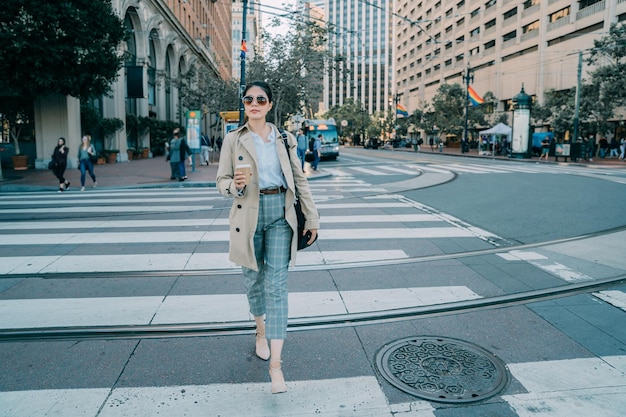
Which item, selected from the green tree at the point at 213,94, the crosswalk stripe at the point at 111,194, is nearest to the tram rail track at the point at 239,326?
the crosswalk stripe at the point at 111,194

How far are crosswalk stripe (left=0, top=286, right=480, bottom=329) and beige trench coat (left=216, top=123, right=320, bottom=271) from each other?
51.6 inches

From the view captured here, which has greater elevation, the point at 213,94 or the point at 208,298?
the point at 213,94

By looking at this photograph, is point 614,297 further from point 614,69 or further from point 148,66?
point 148,66

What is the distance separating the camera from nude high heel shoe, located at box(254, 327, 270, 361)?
3.70m

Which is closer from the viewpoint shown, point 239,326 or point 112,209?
point 239,326

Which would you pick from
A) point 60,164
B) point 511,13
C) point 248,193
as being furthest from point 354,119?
point 248,193

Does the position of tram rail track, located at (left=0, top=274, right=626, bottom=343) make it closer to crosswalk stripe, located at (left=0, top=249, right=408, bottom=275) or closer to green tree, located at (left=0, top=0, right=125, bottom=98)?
crosswalk stripe, located at (left=0, top=249, right=408, bottom=275)

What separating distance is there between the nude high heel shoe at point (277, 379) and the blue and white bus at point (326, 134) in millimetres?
31762

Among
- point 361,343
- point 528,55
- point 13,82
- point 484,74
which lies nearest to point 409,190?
point 361,343

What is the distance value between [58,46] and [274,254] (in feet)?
58.3

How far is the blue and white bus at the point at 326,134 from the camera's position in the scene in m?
34.9

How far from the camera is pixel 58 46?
17.7 metres

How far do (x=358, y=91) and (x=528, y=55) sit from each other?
121m

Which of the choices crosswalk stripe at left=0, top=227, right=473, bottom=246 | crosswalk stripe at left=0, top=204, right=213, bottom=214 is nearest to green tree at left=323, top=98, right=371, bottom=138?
crosswalk stripe at left=0, top=204, right=213, bottom=214
